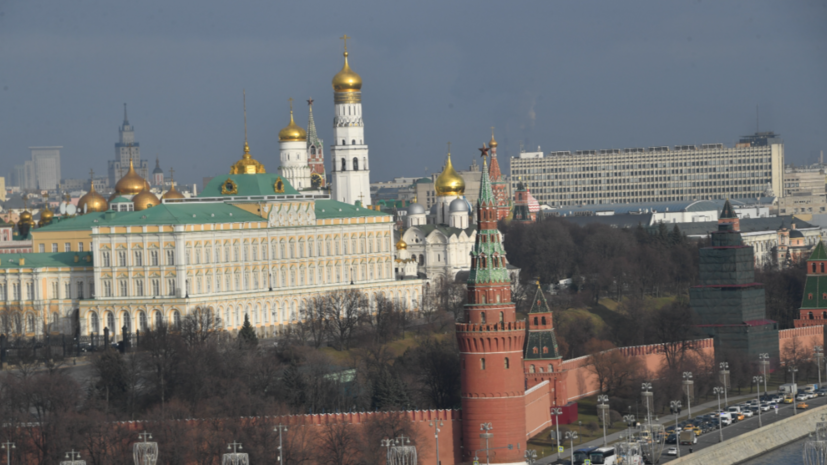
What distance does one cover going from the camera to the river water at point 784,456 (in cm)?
8981

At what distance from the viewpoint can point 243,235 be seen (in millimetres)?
122250

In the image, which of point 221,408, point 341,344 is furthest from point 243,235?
point 221,408

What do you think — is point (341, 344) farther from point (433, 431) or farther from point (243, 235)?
point (433, 431)

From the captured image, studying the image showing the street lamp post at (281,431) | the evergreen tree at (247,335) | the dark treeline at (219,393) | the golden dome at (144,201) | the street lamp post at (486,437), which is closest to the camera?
the street lamp post at (281,431)

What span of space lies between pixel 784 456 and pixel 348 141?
6909cm

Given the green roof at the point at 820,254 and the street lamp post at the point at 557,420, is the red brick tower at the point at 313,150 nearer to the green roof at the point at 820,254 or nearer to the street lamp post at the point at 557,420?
the green roof at the point at 820,254

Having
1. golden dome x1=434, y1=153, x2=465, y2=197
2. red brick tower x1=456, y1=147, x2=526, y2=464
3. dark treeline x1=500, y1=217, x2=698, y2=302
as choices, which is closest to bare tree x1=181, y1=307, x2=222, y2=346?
red brick tower x1=456, y1=147, x2=526, y2=464

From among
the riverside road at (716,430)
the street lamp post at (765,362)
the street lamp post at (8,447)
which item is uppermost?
the street lamp post at (765,362)

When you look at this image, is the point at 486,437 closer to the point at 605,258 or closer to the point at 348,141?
the point at 605,258

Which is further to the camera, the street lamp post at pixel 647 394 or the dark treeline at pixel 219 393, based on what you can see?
the street lamp post at pixel 647 394

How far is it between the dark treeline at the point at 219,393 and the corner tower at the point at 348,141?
4442 cm

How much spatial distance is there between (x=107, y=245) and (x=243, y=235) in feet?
29.6

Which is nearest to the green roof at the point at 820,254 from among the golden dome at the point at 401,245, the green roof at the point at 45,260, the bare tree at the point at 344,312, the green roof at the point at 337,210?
the green roof at the point at 337,210

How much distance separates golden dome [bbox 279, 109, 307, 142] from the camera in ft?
522
